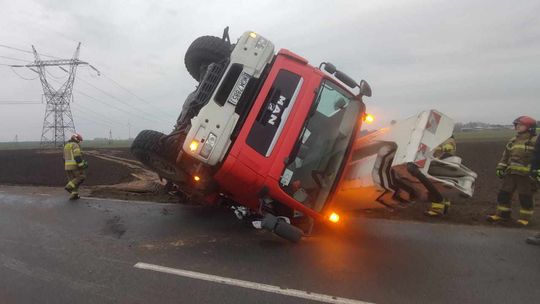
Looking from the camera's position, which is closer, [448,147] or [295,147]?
[295,147]

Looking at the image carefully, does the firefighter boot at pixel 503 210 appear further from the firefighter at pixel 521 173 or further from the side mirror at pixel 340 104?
the side mirror at pixel 340 104

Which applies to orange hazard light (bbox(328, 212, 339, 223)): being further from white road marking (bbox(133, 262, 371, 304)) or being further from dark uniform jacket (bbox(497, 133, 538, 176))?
dark uniform jacket (bbox(497, 133, 538, 176))

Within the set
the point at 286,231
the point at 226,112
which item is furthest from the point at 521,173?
the point at 226,112

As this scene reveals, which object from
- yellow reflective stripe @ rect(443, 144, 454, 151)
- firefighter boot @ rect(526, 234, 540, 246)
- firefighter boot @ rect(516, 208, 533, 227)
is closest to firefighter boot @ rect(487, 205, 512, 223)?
Result: firefighter boot @ rect(516, 208, 533, 227)

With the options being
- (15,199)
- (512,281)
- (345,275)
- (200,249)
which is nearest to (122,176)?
(15,199)

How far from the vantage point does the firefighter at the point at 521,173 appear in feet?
19.0

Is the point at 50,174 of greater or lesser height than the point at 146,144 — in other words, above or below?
below

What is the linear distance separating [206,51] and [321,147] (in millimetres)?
2626

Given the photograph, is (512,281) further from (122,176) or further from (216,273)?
(122,176)

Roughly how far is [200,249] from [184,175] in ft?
3.65

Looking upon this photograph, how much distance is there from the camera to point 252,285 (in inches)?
147

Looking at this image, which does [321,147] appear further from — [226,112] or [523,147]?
[523,147]

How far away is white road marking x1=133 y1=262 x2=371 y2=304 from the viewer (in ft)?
11.2

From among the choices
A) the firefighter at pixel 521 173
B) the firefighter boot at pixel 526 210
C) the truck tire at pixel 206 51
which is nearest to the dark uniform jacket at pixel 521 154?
the firefighter at pixel 521 173
